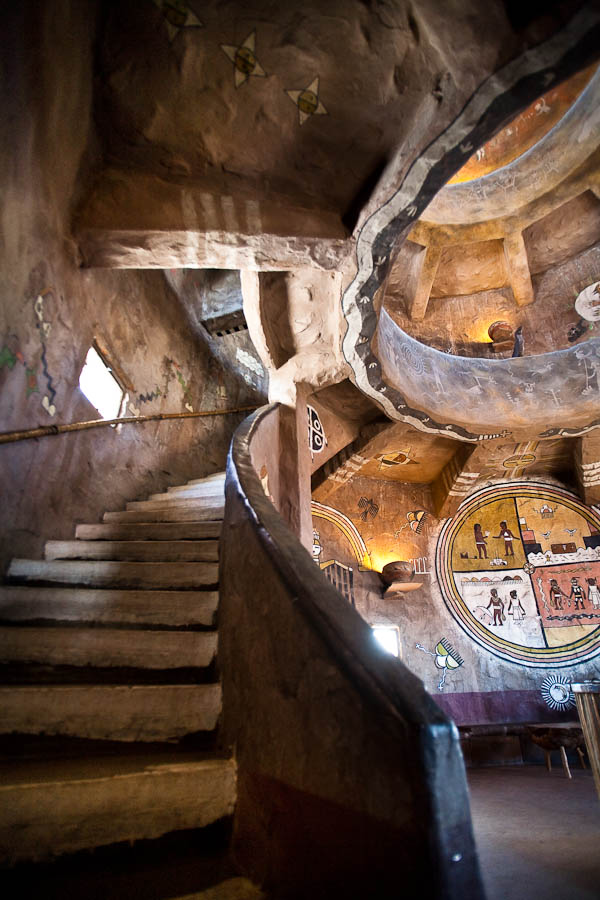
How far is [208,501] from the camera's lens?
4.09 m

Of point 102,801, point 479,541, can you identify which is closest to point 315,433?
point 479,541

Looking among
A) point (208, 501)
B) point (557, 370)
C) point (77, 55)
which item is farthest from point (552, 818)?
point (77, 55)

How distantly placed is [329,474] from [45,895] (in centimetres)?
669

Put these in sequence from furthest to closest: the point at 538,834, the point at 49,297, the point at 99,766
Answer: the point at 538,834 → the point at 49,297 → the point at 99,766

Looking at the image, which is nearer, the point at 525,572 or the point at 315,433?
the point at 315,433

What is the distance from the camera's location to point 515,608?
316 inches

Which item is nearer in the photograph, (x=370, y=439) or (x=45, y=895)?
(x=45, y=895)

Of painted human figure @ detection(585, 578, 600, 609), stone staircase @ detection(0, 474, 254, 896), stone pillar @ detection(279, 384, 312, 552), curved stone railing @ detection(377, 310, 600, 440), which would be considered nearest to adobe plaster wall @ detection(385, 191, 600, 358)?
curved stone railing @ detection(377, 310, 600, 440)

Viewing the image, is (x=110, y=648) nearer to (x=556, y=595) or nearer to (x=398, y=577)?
(x=398, y=577)

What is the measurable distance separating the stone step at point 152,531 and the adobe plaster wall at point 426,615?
187 inches

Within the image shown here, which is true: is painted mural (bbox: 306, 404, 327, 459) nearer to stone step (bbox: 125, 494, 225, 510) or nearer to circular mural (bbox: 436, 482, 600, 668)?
stone step (bbox: 125, 494, 225, 510)

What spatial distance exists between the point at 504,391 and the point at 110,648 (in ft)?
22.3

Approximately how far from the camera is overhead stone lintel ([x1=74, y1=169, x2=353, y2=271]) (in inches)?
135

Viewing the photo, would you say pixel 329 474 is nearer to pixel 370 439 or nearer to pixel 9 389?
pixel 370 439
